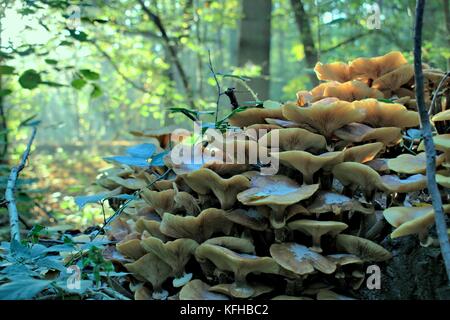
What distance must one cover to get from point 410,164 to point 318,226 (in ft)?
1.64

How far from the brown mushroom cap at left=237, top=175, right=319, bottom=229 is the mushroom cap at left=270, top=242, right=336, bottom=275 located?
111mm

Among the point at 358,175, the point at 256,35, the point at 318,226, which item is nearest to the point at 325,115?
the point at 358,175

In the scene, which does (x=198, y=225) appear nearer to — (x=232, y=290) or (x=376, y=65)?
(x=232, y=290)

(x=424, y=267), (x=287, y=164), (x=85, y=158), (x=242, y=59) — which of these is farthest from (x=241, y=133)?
(x=85, y=158)

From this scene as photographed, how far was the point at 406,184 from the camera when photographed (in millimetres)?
2004

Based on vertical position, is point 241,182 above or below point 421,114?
below

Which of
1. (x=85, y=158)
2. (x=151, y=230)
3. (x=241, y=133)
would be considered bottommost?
(x=85, y=158)

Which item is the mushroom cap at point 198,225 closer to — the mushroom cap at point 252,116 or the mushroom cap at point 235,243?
the mushroom cap at point 235,243

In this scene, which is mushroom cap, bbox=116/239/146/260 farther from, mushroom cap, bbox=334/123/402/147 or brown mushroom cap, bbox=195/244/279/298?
mushroom cap, bbox=334/123/402/147

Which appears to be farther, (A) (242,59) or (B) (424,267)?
(A) (242,59)

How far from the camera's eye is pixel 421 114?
1.72m

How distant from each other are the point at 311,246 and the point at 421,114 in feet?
2.76

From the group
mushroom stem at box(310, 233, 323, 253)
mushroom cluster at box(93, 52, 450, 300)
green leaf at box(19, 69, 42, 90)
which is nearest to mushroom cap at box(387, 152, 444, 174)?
mushroom cluster at box(93, 52, 450, 300)
